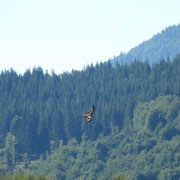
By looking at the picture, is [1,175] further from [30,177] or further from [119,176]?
[119,176]

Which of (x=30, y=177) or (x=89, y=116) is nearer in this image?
(x=30, y=177)

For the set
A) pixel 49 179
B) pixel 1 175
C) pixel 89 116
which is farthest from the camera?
pixel 89 116

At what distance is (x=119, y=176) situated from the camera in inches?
1319

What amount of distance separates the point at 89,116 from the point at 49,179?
537cm

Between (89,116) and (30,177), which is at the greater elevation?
(89,116)

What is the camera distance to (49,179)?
35375 mm

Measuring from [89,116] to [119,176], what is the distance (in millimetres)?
6316

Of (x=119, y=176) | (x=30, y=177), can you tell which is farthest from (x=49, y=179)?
(x=119, y=176)

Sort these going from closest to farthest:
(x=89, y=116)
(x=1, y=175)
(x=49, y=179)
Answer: (x=1, y=175) < (x=49, y=179) < (x=89, y=116)

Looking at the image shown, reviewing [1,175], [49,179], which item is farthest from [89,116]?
[1,175]

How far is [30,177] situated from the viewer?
3456 cm

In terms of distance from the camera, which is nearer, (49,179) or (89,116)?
(49,179)

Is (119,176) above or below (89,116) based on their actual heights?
below

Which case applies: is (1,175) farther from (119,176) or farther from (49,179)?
(119,176)
